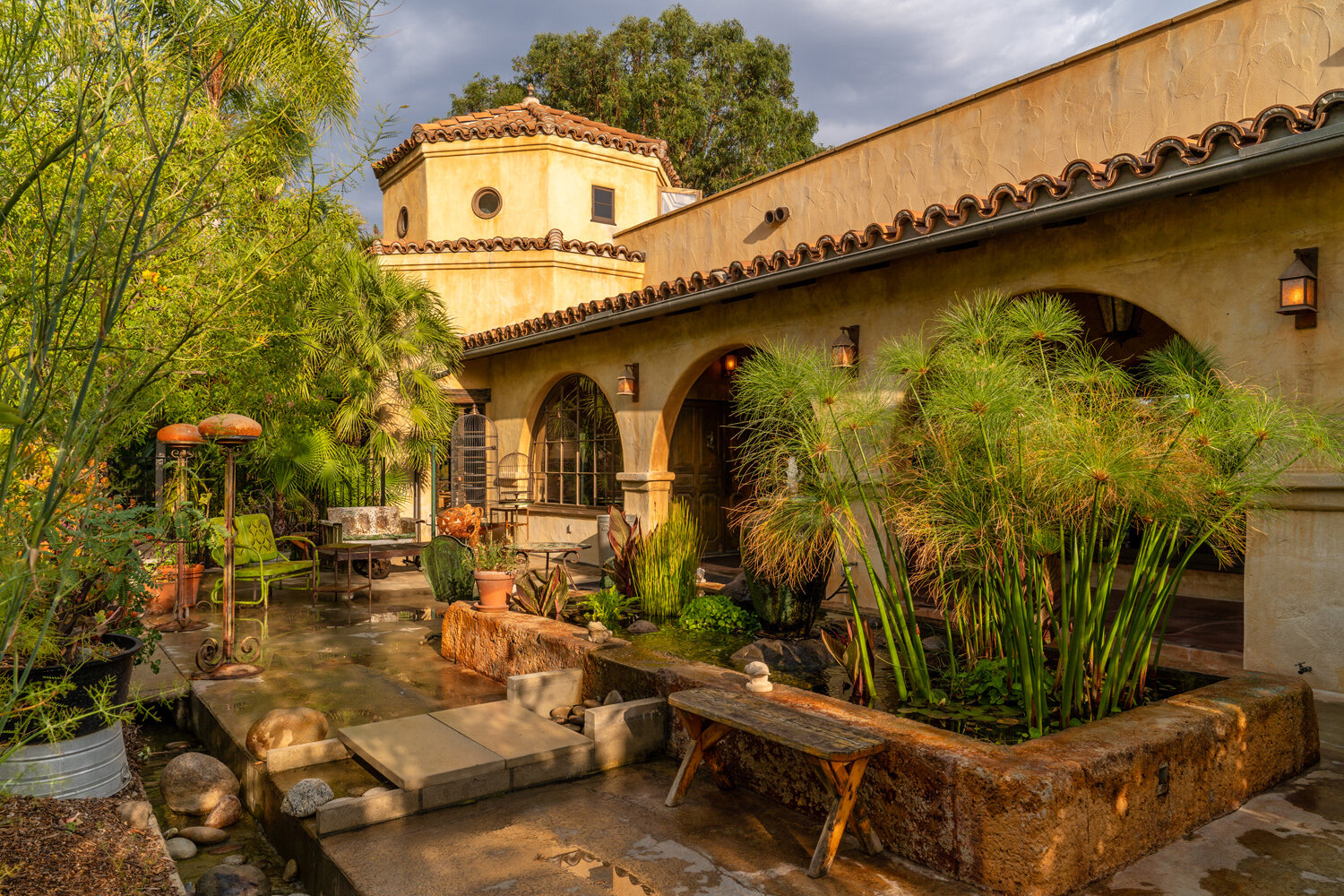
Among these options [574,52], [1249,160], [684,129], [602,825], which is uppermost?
[574,52]

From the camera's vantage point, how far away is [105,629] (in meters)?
4.36

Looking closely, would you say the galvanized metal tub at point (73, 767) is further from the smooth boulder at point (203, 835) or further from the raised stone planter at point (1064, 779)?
the raised stone planter at point (1064, 779)

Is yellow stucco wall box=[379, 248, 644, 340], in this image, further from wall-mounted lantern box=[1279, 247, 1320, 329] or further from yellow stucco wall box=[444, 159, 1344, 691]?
wall-mounted lantern box=[1279, 247, 1320, 329]

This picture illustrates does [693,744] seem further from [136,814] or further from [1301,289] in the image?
[1301,289]

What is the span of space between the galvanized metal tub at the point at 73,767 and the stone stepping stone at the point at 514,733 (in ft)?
4.71

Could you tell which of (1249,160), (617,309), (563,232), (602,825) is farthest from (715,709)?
(563,232)

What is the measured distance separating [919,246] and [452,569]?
4.43 metres

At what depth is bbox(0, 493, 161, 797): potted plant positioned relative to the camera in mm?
3301

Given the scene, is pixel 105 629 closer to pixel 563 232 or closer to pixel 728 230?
pixel 728 230

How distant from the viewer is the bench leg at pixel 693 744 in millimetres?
3678

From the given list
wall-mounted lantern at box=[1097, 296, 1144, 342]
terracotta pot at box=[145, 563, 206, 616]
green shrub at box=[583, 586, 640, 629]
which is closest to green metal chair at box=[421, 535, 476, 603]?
green shrub at box=[583, 586, 640, 629]

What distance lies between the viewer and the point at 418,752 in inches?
159

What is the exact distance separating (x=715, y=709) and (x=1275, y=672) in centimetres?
348

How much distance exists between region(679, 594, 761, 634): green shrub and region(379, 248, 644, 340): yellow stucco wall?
337 inches
